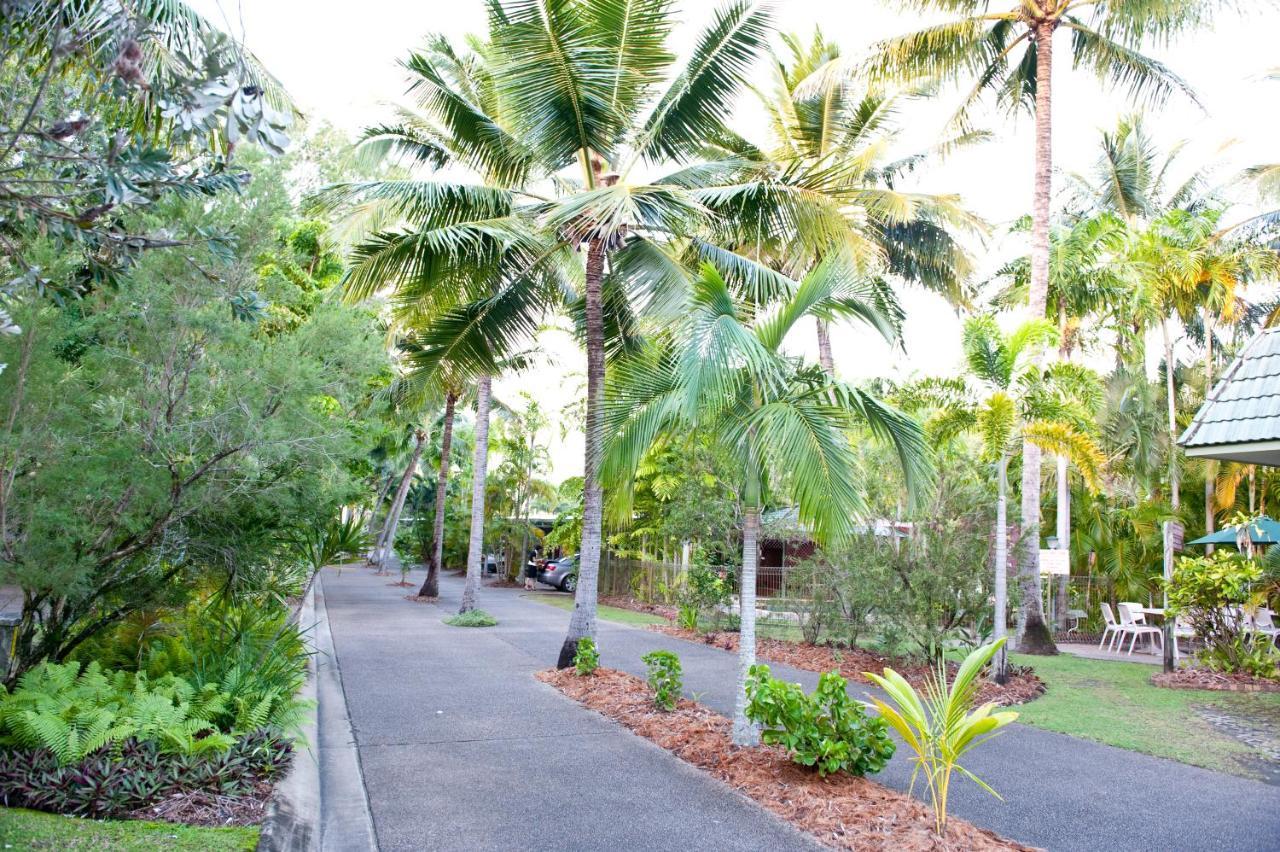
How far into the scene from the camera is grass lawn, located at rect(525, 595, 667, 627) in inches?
762

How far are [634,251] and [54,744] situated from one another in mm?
8160

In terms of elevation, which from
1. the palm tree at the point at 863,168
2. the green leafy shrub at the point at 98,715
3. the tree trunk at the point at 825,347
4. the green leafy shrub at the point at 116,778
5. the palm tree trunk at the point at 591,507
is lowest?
the green leafy shrub at the point at 116,778

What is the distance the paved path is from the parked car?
677 inches

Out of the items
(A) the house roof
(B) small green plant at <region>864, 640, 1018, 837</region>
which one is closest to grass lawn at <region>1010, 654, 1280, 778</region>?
(A) the house roof

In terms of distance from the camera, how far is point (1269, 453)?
7.26 metres

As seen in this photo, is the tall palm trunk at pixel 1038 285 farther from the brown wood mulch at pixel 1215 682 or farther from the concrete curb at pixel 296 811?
the concrete curb at pixel 296 811

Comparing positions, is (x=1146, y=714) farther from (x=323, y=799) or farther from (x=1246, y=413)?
(x=323, y=799)

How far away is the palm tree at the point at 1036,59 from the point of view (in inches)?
579

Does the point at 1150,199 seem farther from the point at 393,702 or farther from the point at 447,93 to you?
the point at 393,702

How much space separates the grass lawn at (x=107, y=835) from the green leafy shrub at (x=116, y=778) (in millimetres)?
139

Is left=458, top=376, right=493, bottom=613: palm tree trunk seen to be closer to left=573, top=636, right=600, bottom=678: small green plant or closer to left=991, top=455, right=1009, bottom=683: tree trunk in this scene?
left=573, top=636, right=600, bottom=678: small green plant

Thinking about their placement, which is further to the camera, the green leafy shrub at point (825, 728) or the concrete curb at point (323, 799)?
the green leafy shrub at point (825, 728)

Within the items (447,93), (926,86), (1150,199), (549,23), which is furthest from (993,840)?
(1150,199)

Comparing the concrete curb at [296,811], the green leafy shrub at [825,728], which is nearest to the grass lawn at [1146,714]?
the green leafy shrub at [825,728]
